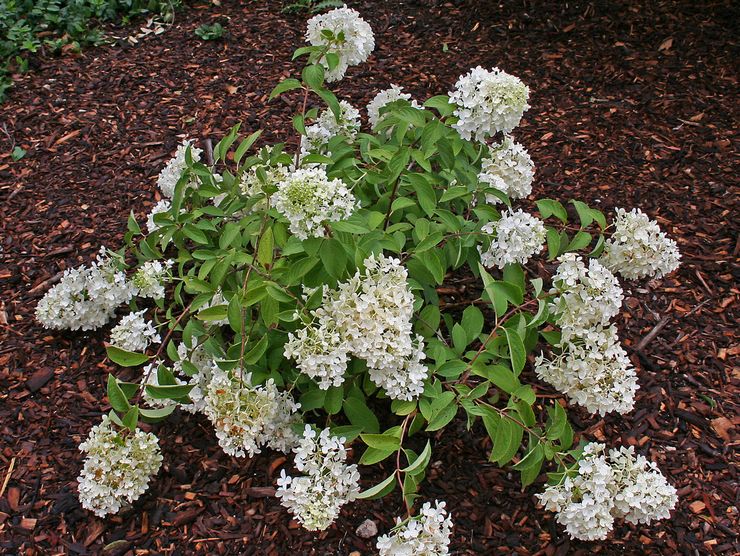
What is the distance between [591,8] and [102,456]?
4153mm

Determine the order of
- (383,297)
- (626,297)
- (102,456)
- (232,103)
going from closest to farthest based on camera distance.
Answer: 1. (383,297)
2. (102,456)
3. (626,297)
4. (232,103)

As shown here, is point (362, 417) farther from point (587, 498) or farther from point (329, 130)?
point (329, 130)

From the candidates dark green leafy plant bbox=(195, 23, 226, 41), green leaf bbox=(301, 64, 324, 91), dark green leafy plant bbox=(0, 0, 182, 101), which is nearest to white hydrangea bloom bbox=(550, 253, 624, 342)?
green leaf bbox=(301, 64, 324, 91)

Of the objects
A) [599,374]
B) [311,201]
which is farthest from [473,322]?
[311,201]

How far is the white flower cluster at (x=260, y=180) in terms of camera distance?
255cm

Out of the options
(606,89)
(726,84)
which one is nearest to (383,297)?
(606,89)

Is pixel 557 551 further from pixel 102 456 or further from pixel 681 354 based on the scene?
pixel 102 456

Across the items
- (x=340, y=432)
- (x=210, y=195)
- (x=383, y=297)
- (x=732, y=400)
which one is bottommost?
(x=732, y=400)

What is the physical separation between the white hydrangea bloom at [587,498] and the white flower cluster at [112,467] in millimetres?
1230

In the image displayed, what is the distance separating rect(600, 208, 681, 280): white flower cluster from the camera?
2486 millimetres

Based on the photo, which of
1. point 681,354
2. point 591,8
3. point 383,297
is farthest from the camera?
point 591,8

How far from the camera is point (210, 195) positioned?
8.72 ft

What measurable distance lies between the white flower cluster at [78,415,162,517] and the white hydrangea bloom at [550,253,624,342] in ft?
4.42

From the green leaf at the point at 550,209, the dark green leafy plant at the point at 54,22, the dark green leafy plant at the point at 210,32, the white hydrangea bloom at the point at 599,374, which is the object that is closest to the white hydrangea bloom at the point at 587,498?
the white hydrangea bloom at the point at 599,374
